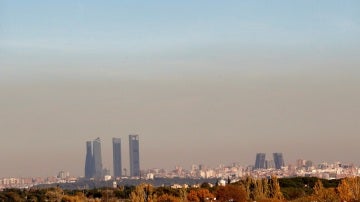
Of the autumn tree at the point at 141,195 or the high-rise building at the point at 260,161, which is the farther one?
the high-rise building at the point at 260,161

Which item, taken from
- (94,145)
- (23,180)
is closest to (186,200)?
(94,145)

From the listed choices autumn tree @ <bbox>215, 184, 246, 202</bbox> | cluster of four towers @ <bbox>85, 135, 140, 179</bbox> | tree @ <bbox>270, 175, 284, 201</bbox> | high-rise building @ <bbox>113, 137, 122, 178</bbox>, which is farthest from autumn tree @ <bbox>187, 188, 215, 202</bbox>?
high-rise building @ <bbox>113, 137, 122, 178</bbox>

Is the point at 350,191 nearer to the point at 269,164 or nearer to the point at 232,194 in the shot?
the point at 232,194

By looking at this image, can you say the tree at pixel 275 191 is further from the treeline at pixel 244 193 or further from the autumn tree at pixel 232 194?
the autumn tree at pixel 232 194

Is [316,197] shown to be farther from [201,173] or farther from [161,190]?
[201,173]

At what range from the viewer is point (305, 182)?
172 ft

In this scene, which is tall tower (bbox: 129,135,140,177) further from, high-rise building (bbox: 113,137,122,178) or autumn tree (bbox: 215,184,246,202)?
autumn tree (bbox: 215,184,246,202)

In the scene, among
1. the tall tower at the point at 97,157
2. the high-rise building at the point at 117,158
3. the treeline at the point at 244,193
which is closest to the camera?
the treeline at the point at 244,193

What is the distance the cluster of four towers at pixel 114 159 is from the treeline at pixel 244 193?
105 ft

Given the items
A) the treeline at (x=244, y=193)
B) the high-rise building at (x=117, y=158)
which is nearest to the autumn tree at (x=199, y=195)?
the treeline at (x=244, y=193)

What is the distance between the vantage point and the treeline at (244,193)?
95.5 ft

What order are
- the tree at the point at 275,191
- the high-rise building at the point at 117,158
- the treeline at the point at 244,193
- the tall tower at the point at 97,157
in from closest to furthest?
the treeline at the point at 244,193, the tree at the point at 275,191, the tall tower at the point at 97,157, the high-rise building at the point at 117,158

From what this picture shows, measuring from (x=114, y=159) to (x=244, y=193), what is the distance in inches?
2815

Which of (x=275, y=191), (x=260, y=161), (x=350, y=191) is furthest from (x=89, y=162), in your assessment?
(x=350, y=191)
